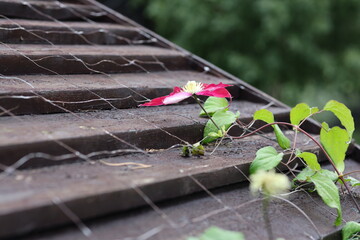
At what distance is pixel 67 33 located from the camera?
1.86m

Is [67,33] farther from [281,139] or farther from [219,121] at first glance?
[281,139]

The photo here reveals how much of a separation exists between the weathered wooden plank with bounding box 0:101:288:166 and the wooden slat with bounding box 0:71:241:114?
4 centimetres

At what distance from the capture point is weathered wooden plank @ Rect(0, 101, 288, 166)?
101 cm

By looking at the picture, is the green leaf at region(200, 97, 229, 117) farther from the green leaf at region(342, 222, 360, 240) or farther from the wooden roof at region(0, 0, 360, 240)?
the green leaf at region(342, 222, 360, 240)

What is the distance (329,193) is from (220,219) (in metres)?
0.33

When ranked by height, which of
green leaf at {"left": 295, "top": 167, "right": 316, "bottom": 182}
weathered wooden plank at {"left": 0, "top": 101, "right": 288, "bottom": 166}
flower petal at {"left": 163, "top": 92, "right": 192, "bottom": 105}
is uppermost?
flower petal at {"left": 163, "top": 92, "right": 192, "bottom": 105}

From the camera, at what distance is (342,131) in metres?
1.35

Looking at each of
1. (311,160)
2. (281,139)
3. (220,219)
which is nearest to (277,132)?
(281,139)

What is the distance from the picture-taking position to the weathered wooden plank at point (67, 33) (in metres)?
1.70

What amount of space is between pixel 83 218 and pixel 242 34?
18.8ft

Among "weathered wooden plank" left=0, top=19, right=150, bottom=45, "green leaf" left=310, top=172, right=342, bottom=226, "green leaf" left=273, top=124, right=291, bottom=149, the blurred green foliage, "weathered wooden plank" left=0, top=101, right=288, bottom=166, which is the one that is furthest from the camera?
the blurred green foliage

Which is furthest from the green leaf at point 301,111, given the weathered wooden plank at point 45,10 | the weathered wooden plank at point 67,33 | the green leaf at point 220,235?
the weathered wooden plank at point 45,10

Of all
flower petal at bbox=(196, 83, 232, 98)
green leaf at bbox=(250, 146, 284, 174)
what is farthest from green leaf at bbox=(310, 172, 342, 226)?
flower petal at bbox=(196, 83, 232, 98)

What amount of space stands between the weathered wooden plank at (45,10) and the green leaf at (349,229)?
1491mm
